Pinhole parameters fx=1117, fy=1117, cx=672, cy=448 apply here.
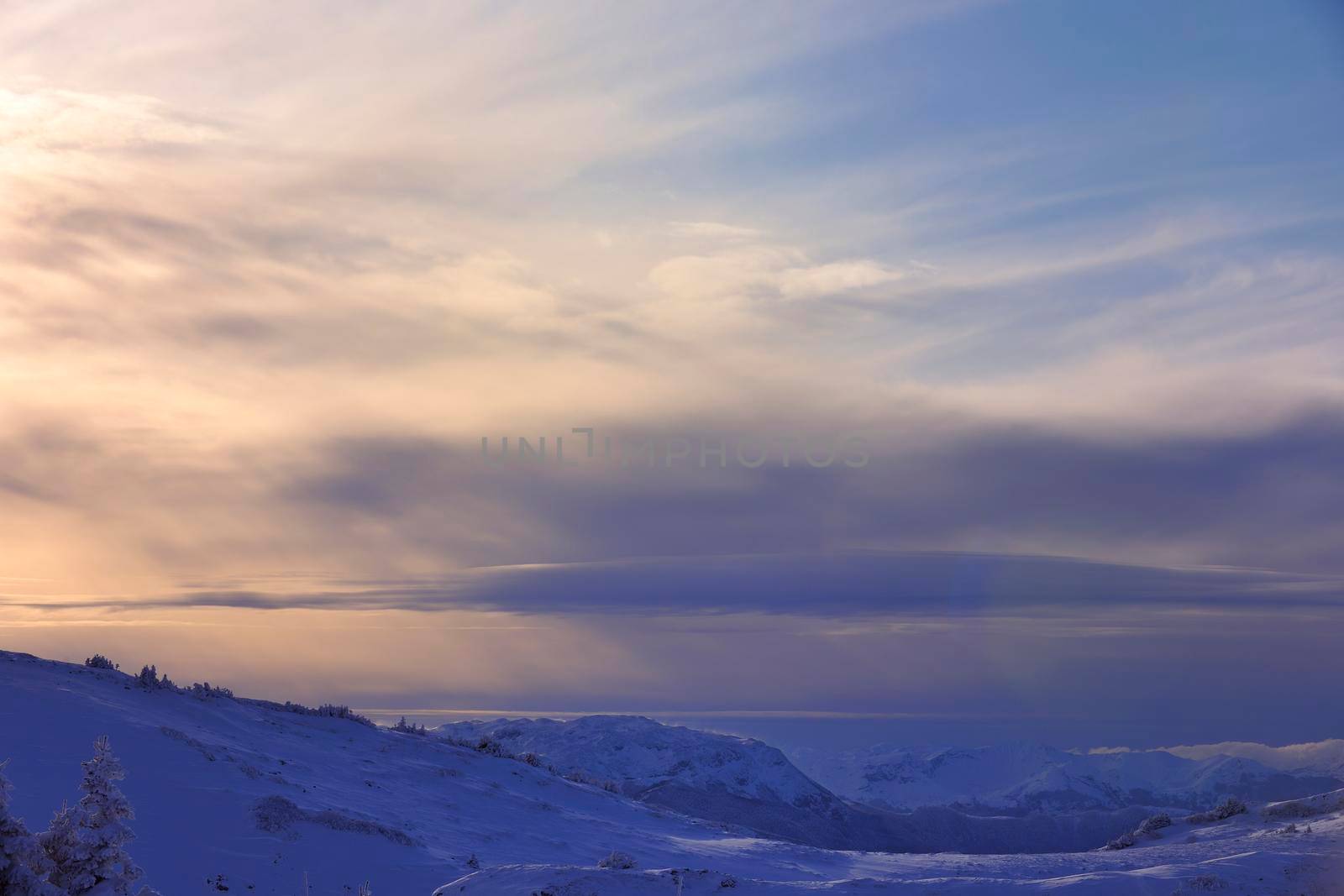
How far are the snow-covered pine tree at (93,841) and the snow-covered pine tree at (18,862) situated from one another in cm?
58

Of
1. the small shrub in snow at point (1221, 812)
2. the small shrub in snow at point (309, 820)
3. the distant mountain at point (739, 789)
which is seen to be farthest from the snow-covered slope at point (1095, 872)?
the distant mountain at point (739, 789)

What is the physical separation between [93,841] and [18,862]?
36.4 inches

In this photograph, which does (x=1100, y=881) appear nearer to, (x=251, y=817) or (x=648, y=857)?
(x=648, y=857)

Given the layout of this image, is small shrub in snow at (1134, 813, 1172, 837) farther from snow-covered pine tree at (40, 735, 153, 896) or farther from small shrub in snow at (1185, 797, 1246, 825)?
snow-covered pine tree at (40, 735, 153, 896)

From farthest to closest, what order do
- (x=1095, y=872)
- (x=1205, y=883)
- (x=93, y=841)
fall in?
1. (x=1095, y=872)
2. (x=1205, y=883)
3. (x=93, y=841)

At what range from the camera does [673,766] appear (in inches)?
4488

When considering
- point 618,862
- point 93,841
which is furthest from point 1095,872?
point 93,841

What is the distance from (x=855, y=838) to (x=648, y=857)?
336 ft

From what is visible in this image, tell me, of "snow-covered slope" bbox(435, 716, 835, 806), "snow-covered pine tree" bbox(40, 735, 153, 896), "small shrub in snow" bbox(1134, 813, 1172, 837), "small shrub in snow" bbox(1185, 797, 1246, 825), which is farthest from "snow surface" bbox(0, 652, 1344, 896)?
"snow-covered slope" bbox(435, 716, 835, 806)

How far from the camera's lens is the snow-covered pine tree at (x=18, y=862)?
12.8 m

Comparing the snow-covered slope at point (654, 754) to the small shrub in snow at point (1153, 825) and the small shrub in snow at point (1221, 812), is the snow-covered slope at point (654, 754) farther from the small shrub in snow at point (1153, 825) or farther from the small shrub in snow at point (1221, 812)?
the small shrub in snow at point (1221, 812)

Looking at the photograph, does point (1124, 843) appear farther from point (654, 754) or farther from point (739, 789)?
point (739, 789)

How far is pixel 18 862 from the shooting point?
506 inches

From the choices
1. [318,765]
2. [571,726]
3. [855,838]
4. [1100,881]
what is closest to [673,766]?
[571,726]
